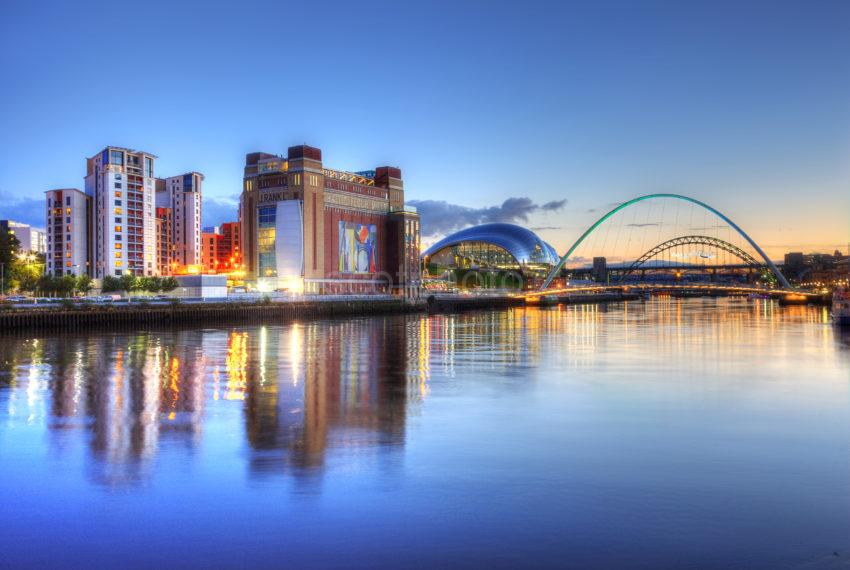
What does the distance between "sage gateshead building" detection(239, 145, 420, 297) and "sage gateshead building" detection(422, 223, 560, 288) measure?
4240 centimetres

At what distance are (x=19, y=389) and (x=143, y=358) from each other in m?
8.48

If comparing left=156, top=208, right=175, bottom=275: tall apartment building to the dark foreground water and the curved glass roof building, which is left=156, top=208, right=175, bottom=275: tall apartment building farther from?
the dark foreground water

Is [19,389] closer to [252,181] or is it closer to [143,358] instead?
[143,358]

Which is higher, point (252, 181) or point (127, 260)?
point (252, 181)

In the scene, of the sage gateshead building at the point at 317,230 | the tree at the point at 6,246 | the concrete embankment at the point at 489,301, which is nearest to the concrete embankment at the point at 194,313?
the concrete embankment at the point at 489,301

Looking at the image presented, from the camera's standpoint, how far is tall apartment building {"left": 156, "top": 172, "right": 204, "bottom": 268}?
147 m

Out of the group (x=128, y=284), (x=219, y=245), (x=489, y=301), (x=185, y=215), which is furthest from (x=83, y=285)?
(x=219, y=245)

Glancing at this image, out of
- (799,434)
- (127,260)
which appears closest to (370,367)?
(799,434)

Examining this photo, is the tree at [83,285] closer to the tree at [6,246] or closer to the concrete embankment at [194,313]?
the tree at [6,246]

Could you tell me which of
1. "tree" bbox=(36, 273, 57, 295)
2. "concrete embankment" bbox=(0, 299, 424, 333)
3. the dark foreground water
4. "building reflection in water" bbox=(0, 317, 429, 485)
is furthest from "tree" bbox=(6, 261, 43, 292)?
the dark foreground water

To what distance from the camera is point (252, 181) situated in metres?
95.1

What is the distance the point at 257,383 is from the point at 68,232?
10731cm

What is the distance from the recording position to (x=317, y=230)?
91812mm

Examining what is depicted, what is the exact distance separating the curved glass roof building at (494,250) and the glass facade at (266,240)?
69484 mm
